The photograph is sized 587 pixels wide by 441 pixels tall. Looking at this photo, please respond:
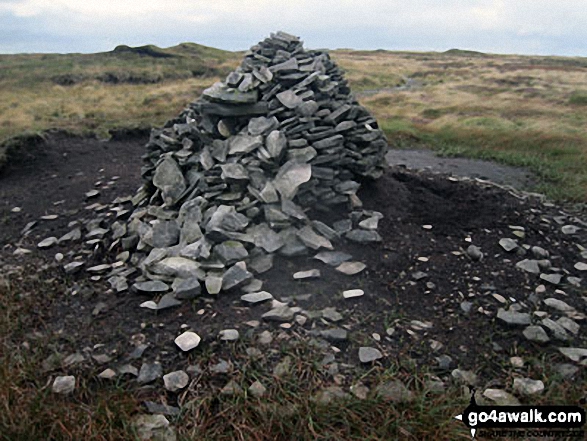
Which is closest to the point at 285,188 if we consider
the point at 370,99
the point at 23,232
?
the point at 23,232

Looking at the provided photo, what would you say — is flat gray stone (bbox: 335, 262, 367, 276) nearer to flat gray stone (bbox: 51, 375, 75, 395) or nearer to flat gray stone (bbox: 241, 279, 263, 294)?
flat gray stone (bbox: 241, 279, 263, 294)

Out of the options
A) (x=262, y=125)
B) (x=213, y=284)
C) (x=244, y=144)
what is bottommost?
(x=213, y=284)

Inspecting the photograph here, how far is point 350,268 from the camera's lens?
213 inches

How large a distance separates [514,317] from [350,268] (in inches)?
69.5

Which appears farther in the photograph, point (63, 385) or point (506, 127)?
point (506, 127)

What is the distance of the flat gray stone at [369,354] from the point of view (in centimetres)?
410

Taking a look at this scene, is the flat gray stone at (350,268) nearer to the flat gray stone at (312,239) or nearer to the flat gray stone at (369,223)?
the flat gray stone at (312,239)

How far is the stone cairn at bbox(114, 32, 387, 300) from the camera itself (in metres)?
5.38

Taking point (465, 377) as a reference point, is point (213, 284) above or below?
above

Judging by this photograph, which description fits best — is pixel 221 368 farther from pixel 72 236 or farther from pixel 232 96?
pixel 72 236

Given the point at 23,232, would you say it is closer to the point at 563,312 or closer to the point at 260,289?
the point at 260,289

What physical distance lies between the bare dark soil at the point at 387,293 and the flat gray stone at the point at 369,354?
8cm

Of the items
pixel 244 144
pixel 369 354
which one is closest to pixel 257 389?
pixel 369 354

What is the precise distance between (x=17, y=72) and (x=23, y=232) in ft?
127
